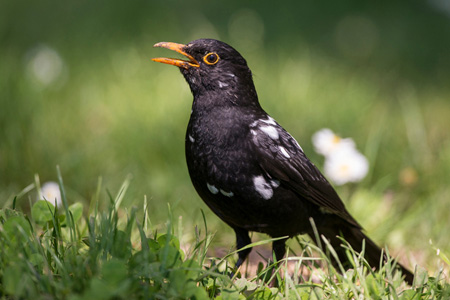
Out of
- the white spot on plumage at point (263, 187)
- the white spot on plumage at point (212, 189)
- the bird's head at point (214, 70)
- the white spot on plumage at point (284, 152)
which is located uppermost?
the bird's head at point (214, 70)

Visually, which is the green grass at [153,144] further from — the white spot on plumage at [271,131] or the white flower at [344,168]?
the white spot on plumage at [271,131]

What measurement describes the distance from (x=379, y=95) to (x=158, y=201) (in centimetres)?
326

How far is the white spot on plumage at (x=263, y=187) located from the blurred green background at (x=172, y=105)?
416 mm

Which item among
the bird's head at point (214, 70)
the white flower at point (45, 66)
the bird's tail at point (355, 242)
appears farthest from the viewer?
the white flower at point (45, 66)

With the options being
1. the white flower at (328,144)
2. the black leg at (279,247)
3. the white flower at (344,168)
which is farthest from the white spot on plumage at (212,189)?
the white flower at (328,144)

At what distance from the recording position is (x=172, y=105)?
5.18 meters

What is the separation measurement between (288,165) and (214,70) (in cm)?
64

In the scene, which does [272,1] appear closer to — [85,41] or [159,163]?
[85,41]

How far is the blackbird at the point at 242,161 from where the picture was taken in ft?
9.70

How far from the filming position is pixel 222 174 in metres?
2.91

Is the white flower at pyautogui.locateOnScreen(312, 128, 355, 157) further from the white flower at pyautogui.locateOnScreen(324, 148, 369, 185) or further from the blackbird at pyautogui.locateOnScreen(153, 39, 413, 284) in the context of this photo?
the blackbird at pyautogui.locateOnScreen(153, 39, 413, 284)

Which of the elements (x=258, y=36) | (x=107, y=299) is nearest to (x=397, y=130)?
(x=258, y=36)

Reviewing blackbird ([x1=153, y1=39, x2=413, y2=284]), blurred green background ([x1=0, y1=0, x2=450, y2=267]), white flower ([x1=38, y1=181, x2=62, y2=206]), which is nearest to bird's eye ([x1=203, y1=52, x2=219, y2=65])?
blackbird ([x1=153, y1=39, x2=413, y2=284])

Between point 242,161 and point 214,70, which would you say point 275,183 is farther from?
point 214,70
